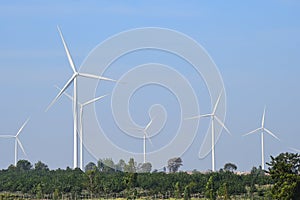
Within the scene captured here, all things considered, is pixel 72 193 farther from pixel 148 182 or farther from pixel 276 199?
pixel 276 199

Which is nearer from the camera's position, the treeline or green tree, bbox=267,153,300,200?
green tree, bbox=267,153,300,200

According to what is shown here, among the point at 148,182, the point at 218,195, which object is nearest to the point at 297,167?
the point at 218,195

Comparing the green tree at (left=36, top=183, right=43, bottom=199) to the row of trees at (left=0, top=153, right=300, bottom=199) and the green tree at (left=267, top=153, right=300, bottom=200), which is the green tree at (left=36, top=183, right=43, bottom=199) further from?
the green tree at (left=267, top=153, right=300, bottom=200)

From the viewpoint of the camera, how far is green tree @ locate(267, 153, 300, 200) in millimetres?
76675

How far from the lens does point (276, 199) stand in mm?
79500

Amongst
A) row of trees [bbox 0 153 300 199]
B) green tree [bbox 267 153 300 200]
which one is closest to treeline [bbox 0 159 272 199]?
row of trees [bbox 0 153 300 199]

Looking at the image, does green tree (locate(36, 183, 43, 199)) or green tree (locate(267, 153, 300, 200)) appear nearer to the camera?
green tree (locate(267, 153, 300, 200))

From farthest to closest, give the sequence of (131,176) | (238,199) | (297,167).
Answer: (131,176) < (238,199) < (297,167)

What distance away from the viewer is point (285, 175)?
79.6 metres

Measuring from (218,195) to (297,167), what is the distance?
31.6 meters

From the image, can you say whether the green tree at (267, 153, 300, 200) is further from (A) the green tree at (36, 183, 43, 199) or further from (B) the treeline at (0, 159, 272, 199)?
(A) the green tree at (36, 183, 43, 199)

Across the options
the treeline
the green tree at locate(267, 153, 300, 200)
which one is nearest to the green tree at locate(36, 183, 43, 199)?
the treeline

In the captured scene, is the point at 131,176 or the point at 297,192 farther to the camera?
the point at 131,176

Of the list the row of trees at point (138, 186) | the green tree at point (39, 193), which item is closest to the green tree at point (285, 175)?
the row of trees at point (138, 186)
